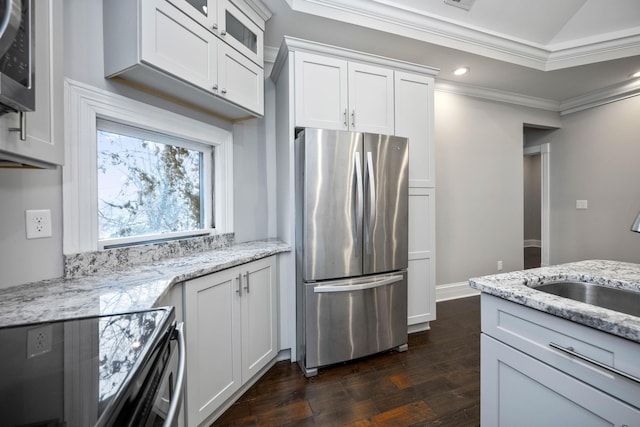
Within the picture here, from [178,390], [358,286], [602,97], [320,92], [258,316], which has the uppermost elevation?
[602,97]

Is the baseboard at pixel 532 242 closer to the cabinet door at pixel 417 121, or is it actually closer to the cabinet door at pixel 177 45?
the cabinet door at pixel 417 121

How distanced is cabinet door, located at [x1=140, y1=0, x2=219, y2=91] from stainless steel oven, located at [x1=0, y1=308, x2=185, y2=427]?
1.20m

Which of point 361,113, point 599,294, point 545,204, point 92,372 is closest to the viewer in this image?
point 92,372

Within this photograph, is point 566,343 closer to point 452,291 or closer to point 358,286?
point 358,286

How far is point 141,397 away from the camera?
0.56 m

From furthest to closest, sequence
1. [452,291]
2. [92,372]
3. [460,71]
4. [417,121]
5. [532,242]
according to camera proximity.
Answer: [532,242], [452,291], [460,71], [417,121], [92,372]

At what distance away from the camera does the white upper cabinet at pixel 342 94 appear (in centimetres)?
207

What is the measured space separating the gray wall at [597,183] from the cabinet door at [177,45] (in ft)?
16.4

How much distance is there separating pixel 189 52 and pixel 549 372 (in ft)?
7.10

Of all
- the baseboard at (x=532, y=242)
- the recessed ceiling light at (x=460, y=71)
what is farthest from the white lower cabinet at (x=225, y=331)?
the baseboard at (x=532, y=242)

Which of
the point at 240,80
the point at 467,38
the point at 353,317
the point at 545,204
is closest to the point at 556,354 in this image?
the point at 353,317

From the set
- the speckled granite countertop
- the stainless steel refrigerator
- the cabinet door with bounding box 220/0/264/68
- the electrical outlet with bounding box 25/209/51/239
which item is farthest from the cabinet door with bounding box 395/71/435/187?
the electrical outlet with bounding box 25/209/51/239

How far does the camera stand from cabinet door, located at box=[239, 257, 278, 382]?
5.57 feet

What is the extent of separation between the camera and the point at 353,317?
6.59 ft
